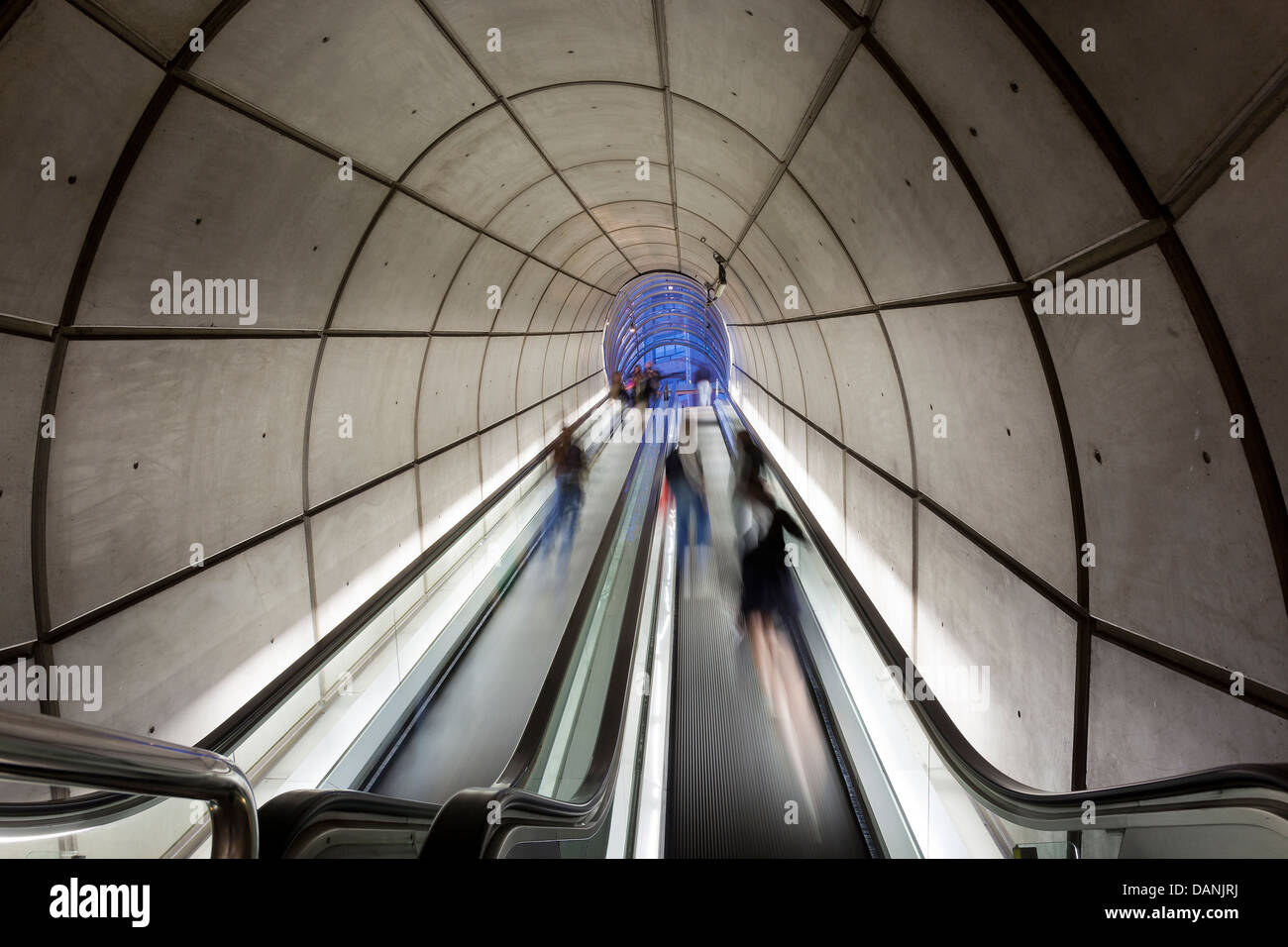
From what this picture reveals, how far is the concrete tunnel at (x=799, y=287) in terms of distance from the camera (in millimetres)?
2090

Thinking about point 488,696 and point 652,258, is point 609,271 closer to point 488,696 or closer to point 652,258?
point 652,258

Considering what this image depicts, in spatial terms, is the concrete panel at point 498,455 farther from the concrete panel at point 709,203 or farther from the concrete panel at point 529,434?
the concrete panel at point 709,203

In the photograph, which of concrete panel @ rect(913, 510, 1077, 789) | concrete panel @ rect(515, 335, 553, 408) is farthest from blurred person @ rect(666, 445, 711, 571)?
concrete panel @ rect(913, 510, 1077, 789)

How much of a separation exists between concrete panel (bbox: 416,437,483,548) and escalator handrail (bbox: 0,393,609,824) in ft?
0.50

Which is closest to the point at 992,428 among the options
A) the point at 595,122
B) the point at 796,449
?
the point at 595,122

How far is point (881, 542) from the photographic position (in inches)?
247

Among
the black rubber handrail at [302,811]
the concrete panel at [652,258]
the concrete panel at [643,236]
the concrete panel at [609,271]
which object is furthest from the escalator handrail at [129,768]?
the concrete panel at [652,258]

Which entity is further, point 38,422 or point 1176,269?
point 38,422

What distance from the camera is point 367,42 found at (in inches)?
150

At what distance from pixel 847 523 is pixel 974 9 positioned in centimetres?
583

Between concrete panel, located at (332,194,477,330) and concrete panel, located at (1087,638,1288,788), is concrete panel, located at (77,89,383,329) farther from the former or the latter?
concrete panel, located at (1087,638,1288,788)

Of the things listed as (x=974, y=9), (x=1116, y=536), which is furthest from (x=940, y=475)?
(x=974, y=9)

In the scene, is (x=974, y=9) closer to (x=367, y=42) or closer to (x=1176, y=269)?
(x=1176, y=269)

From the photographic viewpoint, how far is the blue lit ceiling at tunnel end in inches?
→ 883
